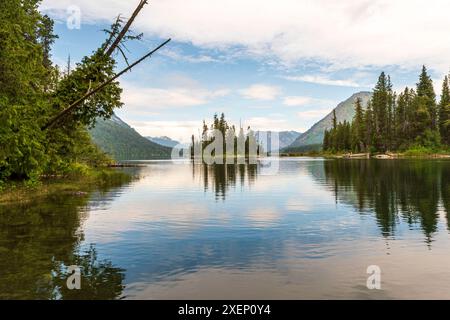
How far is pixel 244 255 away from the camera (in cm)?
1502

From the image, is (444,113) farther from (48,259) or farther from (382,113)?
(48,259)

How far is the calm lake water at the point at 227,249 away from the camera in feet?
37.6

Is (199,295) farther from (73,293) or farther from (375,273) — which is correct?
(375,273)

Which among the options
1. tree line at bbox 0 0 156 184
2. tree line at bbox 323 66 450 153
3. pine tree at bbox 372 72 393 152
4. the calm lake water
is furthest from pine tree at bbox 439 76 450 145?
tree line at bbox 0 0 156 184

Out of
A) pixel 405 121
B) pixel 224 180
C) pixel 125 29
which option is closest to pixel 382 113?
pixel 405 121

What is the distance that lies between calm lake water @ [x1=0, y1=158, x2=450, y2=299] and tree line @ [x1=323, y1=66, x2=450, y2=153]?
120541 millimetres

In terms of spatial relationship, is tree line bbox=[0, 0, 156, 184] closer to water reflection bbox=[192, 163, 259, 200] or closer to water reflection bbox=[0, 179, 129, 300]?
water reflection bbox=[0, 179, 129, 300]

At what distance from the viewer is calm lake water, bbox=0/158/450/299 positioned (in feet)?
37.6

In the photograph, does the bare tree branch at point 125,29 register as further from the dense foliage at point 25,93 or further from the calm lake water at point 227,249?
the calm lake water at point 227,249

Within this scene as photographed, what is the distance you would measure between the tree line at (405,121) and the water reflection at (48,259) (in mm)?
134802

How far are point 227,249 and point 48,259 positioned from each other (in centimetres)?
628

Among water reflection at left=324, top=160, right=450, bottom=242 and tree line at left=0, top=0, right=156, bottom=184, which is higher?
tree line at left=0, top=0, right=156, bottom=184

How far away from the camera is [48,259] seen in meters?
14.5

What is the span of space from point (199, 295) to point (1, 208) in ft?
67.1
